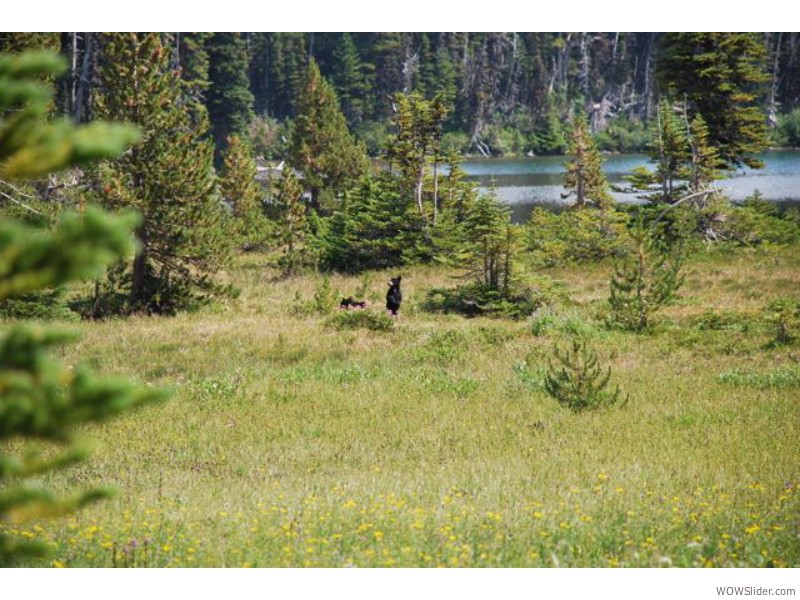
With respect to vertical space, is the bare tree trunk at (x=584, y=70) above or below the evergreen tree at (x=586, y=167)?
above

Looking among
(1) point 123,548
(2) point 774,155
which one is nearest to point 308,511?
(1) point 123,548

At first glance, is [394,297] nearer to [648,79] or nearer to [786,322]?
[786,322]

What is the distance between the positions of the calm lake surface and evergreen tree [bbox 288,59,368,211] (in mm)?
8416

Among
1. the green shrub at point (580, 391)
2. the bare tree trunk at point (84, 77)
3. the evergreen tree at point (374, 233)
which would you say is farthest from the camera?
the bare tree trunk at point (84, 77)

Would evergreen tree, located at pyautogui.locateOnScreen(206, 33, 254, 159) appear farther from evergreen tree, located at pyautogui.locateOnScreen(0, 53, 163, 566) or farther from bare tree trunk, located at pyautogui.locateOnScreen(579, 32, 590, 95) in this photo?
evergreen tree, located at pyautogui.locateOnScreen(0, 53, 163, 566)

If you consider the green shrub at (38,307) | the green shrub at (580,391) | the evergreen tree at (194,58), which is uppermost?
the evergreen tree at (194,58)

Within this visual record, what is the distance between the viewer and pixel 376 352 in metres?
17.9

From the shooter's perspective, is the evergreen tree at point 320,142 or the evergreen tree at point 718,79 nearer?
the evergreen tree at point 718,79

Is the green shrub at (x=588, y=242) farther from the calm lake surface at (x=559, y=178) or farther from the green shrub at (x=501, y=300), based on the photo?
the calm lake surface at (x=559, y=178)

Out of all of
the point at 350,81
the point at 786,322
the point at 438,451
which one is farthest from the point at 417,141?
the point at 350,81

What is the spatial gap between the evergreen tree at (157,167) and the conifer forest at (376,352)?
0.07m

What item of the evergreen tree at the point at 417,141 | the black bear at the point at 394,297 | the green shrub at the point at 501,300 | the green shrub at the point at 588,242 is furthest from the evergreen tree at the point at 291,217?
the black bear at the point at 394,297

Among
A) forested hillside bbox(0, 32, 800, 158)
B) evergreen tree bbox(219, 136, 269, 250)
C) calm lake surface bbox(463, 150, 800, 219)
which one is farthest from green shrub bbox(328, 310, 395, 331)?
forested hillside bbox(0, 32, 800, 158)

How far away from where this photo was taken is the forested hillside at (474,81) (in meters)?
79.6
